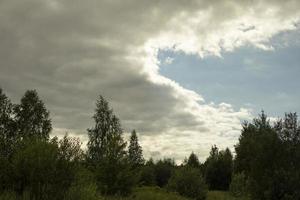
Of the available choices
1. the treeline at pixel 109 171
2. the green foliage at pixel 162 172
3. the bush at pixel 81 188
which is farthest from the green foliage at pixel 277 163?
the green foliage at pixel 162 172

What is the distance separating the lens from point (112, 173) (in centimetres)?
3716

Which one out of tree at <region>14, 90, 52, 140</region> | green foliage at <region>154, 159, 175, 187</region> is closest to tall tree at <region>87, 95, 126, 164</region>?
tree at <region>14, 90, 52, 140</region>

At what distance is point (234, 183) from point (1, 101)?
31349 mm

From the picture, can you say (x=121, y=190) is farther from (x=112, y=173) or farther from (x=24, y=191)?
(x=24, y=191)

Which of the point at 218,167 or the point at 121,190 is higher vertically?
the point at 218,167

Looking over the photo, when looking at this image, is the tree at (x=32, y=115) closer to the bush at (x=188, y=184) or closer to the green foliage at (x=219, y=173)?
the bush at (x=188, y=184)

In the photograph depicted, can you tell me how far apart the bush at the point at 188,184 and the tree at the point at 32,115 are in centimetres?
1978

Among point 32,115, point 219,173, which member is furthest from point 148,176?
point 32,115

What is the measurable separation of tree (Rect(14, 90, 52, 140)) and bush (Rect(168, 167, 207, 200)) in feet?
64.9

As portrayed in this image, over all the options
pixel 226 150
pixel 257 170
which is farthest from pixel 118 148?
pixel 226 150

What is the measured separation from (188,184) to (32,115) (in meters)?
24.2

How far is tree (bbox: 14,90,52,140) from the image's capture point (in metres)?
60.2

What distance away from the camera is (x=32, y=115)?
61.4 meters

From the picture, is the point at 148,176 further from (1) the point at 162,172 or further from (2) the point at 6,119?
(2) the point at 6,119
